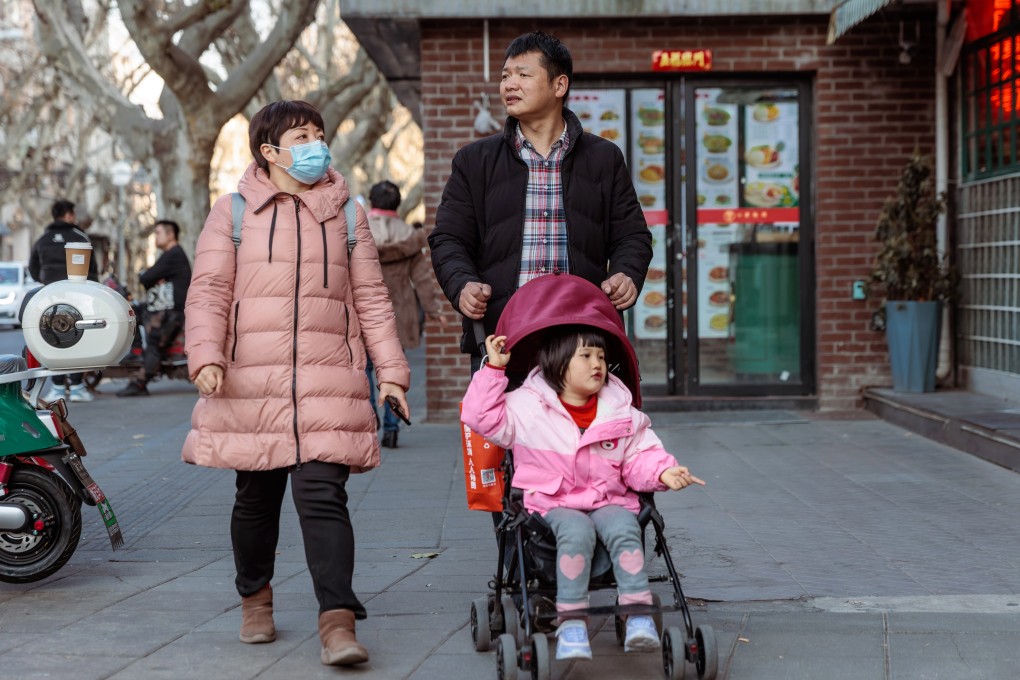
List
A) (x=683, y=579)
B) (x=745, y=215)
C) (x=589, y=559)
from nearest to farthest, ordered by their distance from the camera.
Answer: (x=589, y=559) → (x=683, y=579) → (x=745, y=215)

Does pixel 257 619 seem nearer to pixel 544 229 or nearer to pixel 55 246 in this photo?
pixel 544 229

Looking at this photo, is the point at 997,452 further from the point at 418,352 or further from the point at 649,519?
the point at 418,352

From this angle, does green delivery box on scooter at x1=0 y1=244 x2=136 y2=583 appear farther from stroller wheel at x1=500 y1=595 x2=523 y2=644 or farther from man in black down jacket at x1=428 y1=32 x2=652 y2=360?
stroller wheel at x1=500 y1=595 x2=523 y2=644

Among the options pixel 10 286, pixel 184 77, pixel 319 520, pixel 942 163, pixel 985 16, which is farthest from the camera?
pixel 10 286

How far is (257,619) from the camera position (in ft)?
15.8

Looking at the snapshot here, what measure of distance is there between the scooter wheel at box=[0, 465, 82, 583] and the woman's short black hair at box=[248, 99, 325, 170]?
1.88 meters

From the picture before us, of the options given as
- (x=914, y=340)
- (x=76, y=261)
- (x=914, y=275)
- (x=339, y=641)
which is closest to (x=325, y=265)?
(x=339, y=641)

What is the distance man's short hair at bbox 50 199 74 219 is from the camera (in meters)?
12.9

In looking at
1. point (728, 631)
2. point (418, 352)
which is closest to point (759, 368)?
point (728, 631)

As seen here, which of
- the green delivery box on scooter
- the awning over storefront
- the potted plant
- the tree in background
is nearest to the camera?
the green delivery box on scooter

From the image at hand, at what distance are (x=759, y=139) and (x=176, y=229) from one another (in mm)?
6243

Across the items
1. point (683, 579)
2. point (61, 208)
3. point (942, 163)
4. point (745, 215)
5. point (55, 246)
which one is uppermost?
point (942, 163)

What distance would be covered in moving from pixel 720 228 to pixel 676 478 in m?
7.62

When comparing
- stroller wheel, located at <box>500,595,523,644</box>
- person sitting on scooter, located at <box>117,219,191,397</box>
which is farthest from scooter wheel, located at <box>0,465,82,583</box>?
person sitting on scooter, located at <box>117,219,191,397</box>
